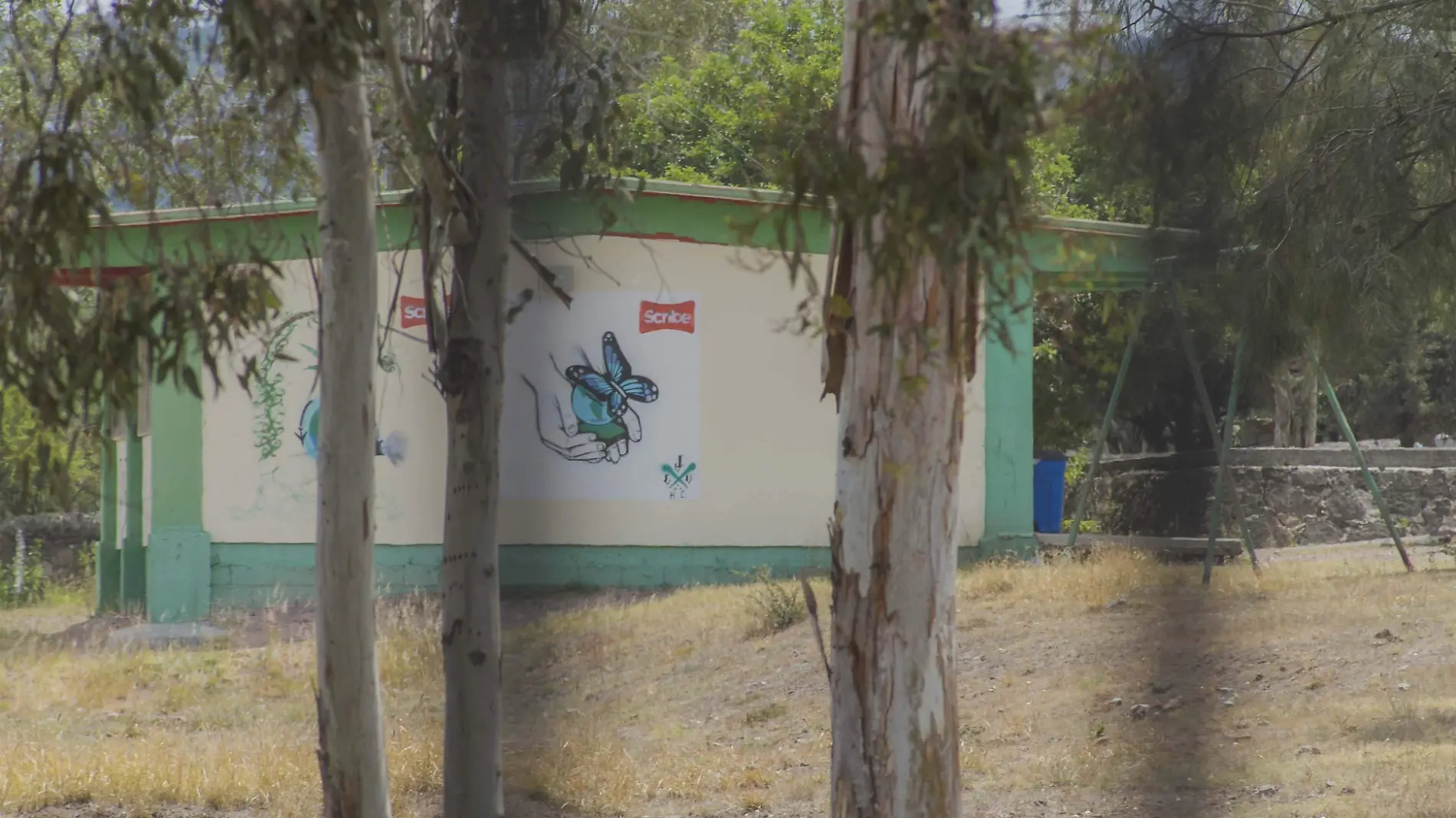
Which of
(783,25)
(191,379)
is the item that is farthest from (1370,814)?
(783,25)

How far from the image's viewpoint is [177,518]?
12031mm

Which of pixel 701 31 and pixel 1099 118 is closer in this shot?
pixel 1099 118

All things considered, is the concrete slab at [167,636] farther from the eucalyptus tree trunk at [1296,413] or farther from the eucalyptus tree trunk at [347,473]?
the eucalyptus tree trunk at [1296,413]

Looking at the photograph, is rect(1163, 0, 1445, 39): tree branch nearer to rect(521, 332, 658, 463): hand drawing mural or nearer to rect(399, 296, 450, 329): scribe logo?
rect(521, 332, 658, 463): hand drawing mural

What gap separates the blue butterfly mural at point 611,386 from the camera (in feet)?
37.4

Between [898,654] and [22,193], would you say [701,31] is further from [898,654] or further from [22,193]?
[898,654]

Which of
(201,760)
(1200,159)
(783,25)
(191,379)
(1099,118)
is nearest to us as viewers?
(1099,118)

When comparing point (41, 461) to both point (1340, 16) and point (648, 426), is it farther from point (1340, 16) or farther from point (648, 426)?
point (648, 426)

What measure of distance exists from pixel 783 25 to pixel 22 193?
13651mm

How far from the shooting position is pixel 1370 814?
18.0 ft

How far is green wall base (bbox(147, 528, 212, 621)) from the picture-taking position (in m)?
11.9

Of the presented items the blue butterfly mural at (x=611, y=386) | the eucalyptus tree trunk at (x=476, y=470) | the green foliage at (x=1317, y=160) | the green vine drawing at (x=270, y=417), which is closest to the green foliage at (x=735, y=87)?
the blue butterfly mural at (x=611, y=386)

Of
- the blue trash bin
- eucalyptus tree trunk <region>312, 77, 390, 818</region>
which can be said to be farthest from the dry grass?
the blue trash bin

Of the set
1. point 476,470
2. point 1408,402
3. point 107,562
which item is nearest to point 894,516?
point 476,470
